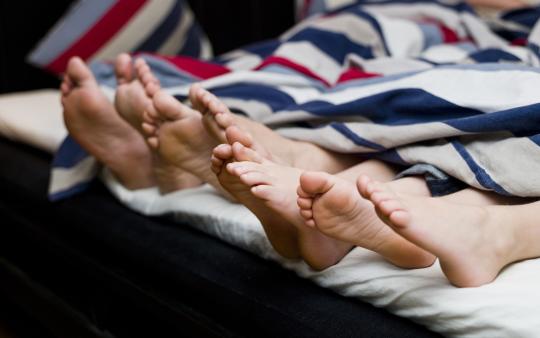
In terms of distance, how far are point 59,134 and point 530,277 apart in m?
0.85

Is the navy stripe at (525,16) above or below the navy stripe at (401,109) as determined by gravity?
below

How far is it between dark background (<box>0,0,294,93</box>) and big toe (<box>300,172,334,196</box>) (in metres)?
1.16

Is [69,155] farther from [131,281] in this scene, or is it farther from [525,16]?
[525,16]

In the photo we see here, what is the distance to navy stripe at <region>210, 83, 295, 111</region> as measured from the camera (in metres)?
0.97

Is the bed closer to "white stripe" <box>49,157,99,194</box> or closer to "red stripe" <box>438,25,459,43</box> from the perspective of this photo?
"white stripe" <box>49,157,99,194</box>

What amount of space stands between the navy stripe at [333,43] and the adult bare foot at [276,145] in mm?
375

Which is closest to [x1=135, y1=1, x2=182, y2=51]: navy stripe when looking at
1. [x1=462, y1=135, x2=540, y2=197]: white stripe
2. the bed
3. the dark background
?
the dark background

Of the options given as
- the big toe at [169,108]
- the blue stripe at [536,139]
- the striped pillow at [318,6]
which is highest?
the big toe at [169,108]

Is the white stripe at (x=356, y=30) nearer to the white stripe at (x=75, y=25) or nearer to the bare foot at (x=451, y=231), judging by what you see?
the white stripe at (x=75, y=25)

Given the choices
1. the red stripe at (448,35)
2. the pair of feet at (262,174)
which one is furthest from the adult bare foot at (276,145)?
the red stripe at (448,35)

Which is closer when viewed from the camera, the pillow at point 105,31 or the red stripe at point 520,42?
the red stripe at point 520,42

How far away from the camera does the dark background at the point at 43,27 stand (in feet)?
4.88

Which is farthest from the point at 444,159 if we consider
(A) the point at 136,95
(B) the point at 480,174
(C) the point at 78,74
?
(C) the point at 78,74

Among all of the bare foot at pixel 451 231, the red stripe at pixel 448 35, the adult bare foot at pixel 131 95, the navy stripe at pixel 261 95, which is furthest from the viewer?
the red stripe at pixel 448 35
